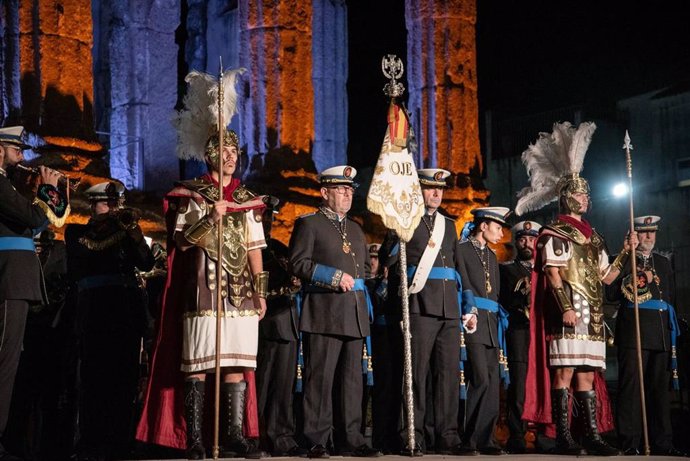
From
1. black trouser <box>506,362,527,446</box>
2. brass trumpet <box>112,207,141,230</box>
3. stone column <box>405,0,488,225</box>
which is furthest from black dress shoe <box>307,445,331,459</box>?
stone column <box>405,0,488,225</box>

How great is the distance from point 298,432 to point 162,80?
44.3ft

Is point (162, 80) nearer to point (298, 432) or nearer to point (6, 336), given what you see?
point (298, 432)

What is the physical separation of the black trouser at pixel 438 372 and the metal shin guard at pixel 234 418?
2027mm

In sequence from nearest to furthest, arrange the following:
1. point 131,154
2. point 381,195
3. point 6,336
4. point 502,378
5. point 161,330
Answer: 1. point 6,336
2. point 161,330
3. point 381,195
4. point 502,378
5. point 131,154

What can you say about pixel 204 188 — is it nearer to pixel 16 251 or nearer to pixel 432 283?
pixel 16 251

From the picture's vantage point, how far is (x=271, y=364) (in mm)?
12016

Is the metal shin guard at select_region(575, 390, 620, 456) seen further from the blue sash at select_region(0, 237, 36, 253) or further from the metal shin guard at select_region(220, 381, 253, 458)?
the blue sash at select_region(0, 237, 36, 253)

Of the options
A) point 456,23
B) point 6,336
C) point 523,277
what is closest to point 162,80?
point 456,23

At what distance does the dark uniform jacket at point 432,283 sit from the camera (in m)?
11.3

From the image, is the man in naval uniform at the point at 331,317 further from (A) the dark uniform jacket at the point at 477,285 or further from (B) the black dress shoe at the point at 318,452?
(A) the dark uniform jacket at the point at 477,285

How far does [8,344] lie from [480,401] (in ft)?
14.3

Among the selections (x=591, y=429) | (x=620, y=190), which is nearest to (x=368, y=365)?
(x=591, y=429)

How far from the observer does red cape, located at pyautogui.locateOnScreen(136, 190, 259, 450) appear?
9.78 meters

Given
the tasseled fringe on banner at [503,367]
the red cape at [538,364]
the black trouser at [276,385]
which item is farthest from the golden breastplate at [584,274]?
the black trouser at [276,385]
